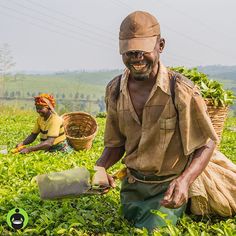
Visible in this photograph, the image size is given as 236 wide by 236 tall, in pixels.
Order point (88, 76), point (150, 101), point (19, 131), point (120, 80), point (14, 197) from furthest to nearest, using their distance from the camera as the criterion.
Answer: point (88, 76), point (19, 131), point (14, 197), point (120, 80), point (150, 101)

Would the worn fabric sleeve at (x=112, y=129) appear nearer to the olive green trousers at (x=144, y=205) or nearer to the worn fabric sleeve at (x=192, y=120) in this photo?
the olive green trousers at (x=144, y=205)

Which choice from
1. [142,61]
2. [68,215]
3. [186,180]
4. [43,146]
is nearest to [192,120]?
[186,180]

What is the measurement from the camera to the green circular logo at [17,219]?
3.80 meters

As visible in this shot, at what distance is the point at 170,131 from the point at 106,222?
36.5 inches

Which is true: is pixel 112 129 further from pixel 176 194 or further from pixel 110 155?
pixel 176 194

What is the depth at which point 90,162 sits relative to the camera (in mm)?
6730

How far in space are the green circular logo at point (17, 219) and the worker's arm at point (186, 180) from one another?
1.22 m

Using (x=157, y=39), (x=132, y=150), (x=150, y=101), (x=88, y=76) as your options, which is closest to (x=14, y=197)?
(x=132, y=150)

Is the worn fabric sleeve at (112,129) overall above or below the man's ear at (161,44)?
below

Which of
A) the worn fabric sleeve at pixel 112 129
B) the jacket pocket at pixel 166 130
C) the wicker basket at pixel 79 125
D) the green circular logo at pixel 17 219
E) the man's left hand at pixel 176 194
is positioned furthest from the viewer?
the wicker basket at pixel 79 125

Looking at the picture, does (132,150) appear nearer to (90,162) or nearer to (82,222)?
(82,222)

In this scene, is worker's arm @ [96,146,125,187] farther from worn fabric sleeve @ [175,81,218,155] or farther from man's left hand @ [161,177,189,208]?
man's left hand @ [161,177,189,208]

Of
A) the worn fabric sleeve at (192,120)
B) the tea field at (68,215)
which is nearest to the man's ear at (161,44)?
the worn fabric sleeve at (192,120)

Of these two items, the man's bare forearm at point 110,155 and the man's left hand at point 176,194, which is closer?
the man's left hand at point 176,194
